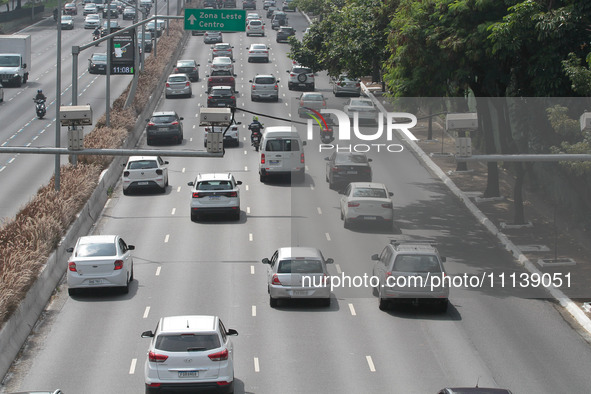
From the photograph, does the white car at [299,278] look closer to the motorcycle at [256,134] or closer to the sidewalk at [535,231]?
the sidewalk at [535,231]

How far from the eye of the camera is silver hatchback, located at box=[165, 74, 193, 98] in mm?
72688

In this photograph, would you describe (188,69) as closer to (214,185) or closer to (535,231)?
(214,185)

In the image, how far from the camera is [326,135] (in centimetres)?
5384

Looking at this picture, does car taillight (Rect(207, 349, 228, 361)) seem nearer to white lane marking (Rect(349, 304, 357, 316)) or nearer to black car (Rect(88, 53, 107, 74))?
white lane marking (Rect(349, 304, 357, 316))

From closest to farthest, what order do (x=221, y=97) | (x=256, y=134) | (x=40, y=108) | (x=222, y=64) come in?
(x=256, y=134) < (x=40, y=108) < (x=221, y=97) < (x=222, y=64)

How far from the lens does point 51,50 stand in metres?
100

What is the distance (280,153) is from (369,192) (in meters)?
9.35

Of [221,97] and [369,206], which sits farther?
[221,97]

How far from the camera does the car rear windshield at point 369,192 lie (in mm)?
38469

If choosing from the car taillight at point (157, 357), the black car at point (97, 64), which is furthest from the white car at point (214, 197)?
the black car at point (97, 64)

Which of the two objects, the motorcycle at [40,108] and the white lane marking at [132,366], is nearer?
the white lane marking at [132,366]

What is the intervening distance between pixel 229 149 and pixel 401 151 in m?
9.05

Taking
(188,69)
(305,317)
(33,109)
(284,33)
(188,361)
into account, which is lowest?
(33,109)

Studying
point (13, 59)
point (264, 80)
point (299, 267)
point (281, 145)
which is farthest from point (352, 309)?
point (13, 59)
